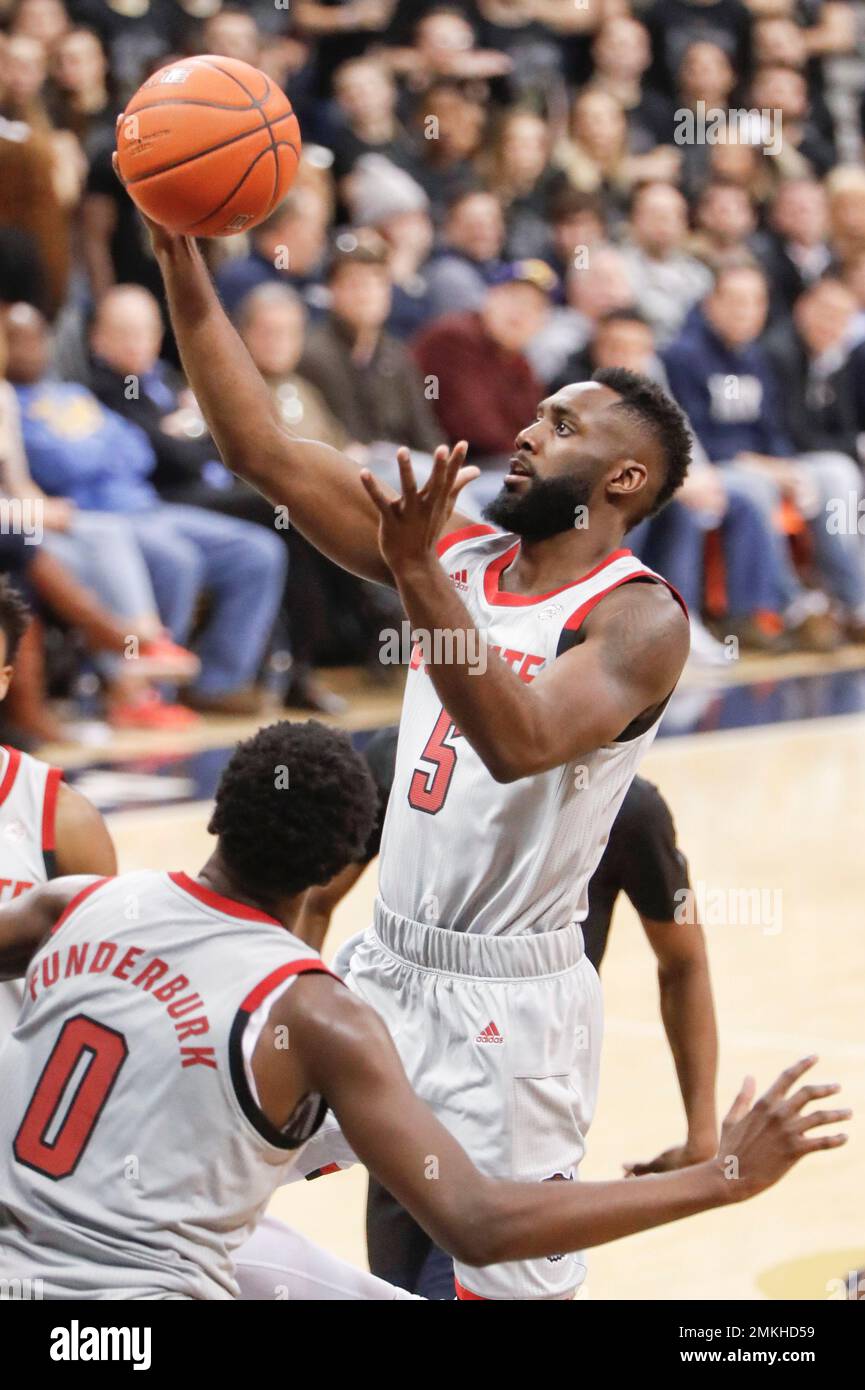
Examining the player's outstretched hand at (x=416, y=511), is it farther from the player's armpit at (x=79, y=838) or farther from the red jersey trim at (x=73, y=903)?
the player's armpit at (x=79, y=838)

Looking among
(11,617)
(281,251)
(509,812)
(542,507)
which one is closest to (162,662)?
(281,251)

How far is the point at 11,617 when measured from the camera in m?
3.73

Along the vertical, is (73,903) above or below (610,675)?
below

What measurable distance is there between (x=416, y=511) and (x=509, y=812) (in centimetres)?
69

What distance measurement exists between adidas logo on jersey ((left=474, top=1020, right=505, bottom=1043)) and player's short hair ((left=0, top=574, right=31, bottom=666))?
1.11 m

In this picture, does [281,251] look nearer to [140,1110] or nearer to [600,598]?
[600,598]

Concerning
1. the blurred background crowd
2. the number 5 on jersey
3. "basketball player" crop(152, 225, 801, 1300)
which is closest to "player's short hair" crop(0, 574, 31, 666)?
"basketball player" crop(152, 225, 801, 1300)

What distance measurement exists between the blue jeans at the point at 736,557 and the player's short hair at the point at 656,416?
305 inches

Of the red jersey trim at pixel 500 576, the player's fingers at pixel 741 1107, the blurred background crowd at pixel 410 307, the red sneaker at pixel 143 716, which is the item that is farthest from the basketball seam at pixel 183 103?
the red sneaker at pixel 143 716

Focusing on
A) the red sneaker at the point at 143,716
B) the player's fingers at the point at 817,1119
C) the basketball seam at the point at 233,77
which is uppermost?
the basketball seam at the point at 233,77

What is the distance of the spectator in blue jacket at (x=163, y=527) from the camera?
8.76 meters

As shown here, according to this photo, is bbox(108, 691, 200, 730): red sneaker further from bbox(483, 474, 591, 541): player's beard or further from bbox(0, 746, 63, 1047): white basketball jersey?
bbox(483, 474, 591, 541): player's beard
